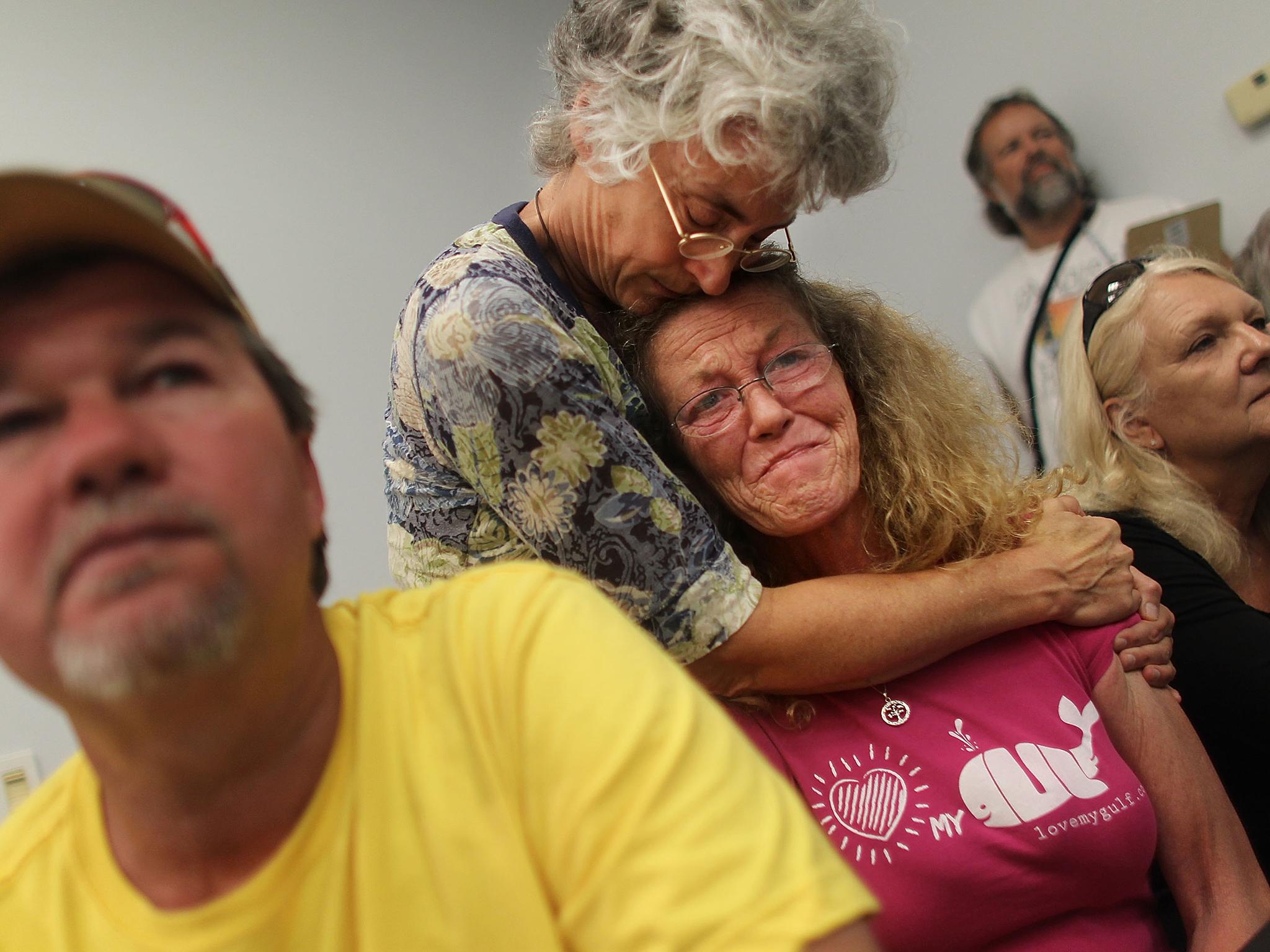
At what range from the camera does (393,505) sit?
127 cm

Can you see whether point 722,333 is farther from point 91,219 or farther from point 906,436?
point 91,219

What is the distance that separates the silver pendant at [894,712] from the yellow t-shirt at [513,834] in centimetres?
65

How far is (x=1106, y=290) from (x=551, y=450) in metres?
1.47

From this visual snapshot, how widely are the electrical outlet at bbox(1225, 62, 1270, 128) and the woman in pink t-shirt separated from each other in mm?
1360

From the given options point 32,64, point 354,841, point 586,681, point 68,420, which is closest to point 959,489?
point 586,681

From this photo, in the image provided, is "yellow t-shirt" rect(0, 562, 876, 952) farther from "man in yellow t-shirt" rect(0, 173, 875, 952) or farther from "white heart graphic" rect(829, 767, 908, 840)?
"white heart graphic" rect(829, 767, 908, 840)

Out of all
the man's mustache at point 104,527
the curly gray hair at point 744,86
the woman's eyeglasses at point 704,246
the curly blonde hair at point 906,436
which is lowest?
the curly blonde hair at point 906,436

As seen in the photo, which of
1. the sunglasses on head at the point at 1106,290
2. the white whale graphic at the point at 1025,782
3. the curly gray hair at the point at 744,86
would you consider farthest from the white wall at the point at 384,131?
the white whale graphic at the point at 1025,782

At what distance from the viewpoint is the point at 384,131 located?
115 inches

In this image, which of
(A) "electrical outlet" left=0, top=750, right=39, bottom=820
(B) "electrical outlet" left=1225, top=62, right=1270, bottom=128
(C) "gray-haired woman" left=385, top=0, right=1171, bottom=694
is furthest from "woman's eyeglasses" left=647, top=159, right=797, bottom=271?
(A) "electrical outlet" left=0, top=750, right=39, bottom=820

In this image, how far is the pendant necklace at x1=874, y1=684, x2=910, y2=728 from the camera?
46.9 inches

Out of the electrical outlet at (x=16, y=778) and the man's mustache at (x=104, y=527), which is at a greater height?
the man's mustache at (x=104, y=527)

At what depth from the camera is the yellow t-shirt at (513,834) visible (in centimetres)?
53

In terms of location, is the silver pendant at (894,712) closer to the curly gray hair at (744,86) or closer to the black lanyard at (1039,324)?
the curly gray hair at (744,86)
